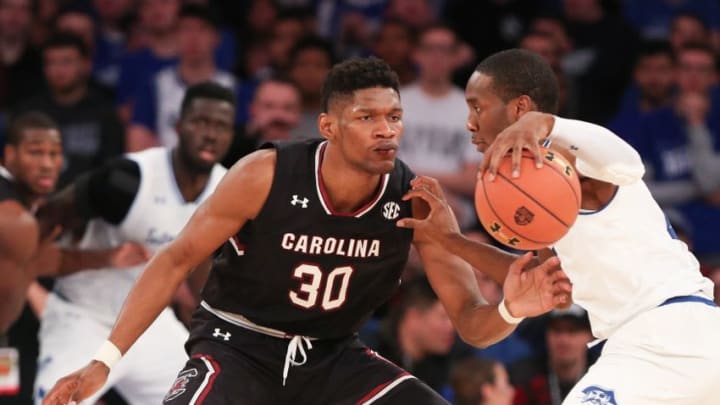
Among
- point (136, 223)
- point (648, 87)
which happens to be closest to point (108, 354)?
point (136, 223)

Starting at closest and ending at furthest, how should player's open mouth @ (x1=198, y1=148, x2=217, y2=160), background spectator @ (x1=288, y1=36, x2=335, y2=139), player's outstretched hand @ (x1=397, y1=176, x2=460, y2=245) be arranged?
player's outstretched hand @ (x1=397, y1=176, x2=460, y2=245), player's open mouth @ (x1=198, y1=148, x2=217, y2=160), background spectator @ (x1=288, y1=36, x2=335, y2=139)

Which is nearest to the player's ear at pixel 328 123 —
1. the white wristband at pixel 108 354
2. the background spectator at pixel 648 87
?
the white wristband at pixel 108 354

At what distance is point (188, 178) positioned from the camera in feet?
24.1

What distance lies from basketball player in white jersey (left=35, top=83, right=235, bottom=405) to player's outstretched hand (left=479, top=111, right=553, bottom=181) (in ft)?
10.0

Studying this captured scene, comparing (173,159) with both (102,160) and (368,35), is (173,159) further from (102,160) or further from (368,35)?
(368,35)

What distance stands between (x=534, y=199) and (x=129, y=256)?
3094mm

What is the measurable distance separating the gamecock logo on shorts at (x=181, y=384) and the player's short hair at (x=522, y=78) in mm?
1611

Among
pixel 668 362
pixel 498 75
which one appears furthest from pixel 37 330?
pixel 668 362

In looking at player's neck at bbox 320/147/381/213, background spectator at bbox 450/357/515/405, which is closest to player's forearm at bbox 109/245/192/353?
player's neck at bbox 320/147/381/213

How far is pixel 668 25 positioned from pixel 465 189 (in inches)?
115

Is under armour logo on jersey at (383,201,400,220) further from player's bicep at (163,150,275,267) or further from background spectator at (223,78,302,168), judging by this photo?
background spectator at (223,78,302,168)

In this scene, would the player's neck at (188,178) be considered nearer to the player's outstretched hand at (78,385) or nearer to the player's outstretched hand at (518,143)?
the player's outstretched hand at (78,385)

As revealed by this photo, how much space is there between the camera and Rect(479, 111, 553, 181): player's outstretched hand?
4.41m

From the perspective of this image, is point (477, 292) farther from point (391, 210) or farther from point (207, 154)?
point (207, 154)
